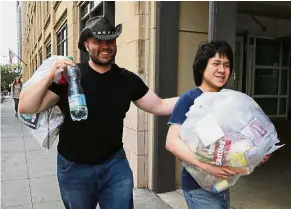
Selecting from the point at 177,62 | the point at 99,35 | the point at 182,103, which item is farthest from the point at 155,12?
the point at 182,103

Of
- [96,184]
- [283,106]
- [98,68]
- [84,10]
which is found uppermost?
[84,10]

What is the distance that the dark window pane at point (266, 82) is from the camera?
1245 centimetres

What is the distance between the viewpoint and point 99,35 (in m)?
2.23

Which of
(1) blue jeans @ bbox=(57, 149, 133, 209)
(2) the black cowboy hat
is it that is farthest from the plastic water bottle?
(1) blue jeans @ bbox=(57, 149, 133, 209)

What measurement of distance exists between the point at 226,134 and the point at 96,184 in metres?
1.11

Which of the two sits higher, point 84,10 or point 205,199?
point 84,10

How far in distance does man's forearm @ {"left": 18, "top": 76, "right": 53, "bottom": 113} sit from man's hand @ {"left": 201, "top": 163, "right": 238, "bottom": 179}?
1.11 meters

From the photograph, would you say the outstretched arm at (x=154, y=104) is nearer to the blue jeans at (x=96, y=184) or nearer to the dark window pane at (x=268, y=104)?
the blue jeans at (x=96, y=184)

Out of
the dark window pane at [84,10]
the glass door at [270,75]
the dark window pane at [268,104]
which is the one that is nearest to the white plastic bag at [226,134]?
the dark window pane at [84,10]

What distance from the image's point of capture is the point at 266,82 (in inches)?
496

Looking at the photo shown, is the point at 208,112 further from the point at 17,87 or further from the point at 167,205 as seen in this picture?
the point at 17,87

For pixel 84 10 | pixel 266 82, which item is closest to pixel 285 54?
pixel 266 82

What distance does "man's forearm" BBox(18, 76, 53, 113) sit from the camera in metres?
2.17

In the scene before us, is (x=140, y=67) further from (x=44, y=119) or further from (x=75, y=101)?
(x=75, y=101)
